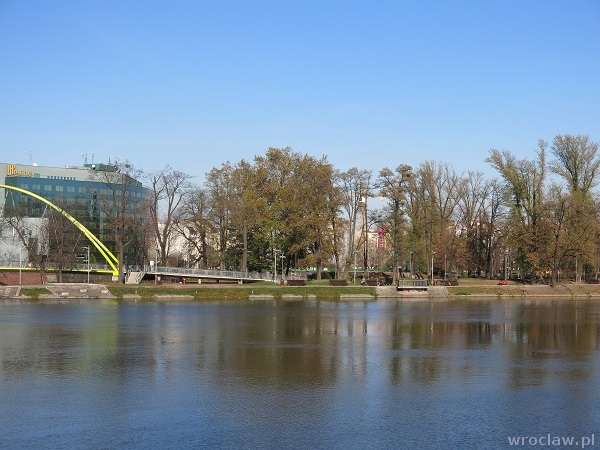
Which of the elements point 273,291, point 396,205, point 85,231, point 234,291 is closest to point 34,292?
point 85,231

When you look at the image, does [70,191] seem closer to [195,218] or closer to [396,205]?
[195,218]

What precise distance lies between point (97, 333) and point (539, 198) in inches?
2251

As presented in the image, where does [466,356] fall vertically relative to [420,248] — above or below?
below

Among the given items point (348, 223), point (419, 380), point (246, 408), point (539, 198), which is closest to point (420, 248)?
point (348, 223)

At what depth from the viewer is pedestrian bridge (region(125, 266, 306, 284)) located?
72.6 meters

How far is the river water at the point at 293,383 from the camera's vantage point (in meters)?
16.2

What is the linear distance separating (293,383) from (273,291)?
4426 cm

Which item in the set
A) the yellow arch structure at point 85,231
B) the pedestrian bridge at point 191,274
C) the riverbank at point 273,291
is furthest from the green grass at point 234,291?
the yellow arch structure at point 85,231

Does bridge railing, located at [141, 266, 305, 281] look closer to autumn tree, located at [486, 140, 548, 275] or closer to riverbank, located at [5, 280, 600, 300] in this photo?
riverbank, located at [5, 280, 600, 300]

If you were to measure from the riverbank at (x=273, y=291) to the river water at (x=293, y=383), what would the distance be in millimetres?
20346

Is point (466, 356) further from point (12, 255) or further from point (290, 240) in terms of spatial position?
point (12, 255)

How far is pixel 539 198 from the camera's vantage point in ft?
257

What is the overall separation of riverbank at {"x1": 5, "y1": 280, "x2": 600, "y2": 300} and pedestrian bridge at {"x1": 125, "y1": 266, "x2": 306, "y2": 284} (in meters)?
3.26

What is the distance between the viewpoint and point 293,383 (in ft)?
72.0
